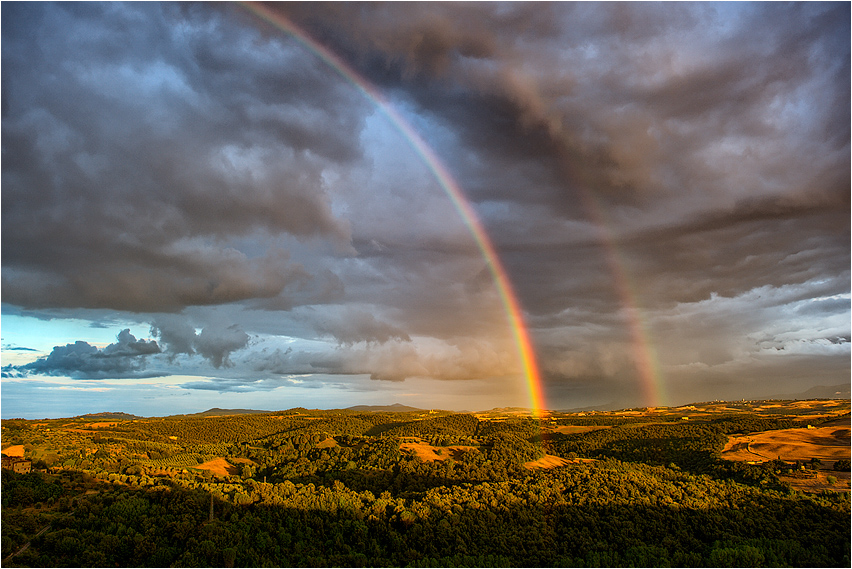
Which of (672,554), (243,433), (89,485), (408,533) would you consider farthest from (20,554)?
(243,433)

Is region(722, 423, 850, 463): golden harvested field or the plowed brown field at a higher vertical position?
region(722, 423, 850, 463): golden harvested field

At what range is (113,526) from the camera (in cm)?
4394

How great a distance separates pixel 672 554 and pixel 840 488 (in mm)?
41609

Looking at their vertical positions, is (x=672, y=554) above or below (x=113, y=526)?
below

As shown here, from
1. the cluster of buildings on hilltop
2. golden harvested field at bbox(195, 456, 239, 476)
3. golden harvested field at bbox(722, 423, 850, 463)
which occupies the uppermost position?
the cluster of buildings on hilltop

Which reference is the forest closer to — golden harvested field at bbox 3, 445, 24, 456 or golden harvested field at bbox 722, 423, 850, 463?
golden harvested field at bbox 3, 445, 24, 456

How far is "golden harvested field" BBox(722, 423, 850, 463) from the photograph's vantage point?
8821cm

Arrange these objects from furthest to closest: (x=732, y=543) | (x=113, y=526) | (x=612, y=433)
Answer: (x=612, y=433) → (x=732, y=543) → (x=113, y=526)

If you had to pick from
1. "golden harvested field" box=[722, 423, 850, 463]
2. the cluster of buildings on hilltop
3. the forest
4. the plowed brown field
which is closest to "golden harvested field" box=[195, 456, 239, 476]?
the forest

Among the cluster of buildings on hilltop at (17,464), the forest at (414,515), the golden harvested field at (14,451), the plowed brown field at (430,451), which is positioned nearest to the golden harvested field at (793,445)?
the forest at (414,515)

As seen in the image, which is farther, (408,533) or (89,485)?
(89,485)

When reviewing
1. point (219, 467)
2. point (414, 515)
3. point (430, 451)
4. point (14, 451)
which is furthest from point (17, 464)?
point (430, 451)

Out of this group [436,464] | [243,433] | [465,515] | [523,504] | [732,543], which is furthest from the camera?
[243,433]

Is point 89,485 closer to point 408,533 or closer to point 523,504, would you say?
point 408,533
